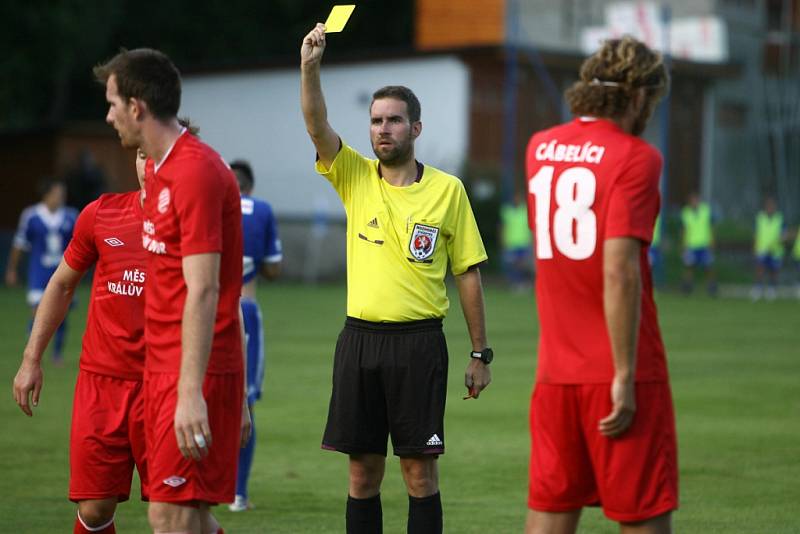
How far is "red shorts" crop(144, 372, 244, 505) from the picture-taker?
4.80m

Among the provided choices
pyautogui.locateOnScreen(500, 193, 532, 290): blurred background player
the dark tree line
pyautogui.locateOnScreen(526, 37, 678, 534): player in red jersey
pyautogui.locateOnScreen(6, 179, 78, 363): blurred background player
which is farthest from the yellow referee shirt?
the dark tree line

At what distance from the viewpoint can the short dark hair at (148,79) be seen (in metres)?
4.71

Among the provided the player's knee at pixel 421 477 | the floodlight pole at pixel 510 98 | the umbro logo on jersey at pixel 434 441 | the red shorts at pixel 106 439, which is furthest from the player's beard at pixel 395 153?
the floodlight pole at pixel 510 98

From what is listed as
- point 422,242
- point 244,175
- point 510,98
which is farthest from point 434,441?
point 510,98

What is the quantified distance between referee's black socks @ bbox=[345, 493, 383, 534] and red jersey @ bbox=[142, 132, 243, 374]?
5.48ft

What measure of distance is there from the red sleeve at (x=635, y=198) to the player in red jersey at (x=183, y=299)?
138 cm

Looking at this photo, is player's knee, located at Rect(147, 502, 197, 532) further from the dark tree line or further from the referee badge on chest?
the dark tree line

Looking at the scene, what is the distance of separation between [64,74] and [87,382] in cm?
4433

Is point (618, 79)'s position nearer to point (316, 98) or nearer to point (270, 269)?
point (316, 98)

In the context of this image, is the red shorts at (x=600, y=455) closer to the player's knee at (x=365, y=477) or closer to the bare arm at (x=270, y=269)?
the player's knee at (x=365, y=477)

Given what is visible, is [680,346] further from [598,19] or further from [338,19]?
[598,19]

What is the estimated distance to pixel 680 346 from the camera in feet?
66.1

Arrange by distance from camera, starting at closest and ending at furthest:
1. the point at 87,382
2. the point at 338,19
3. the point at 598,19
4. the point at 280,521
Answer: the point at 338,19 → the point at 87,382 → the point at 280,521 → the point at 598,19

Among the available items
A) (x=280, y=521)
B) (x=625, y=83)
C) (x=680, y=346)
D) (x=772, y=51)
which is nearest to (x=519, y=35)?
(x=772, y=51)
